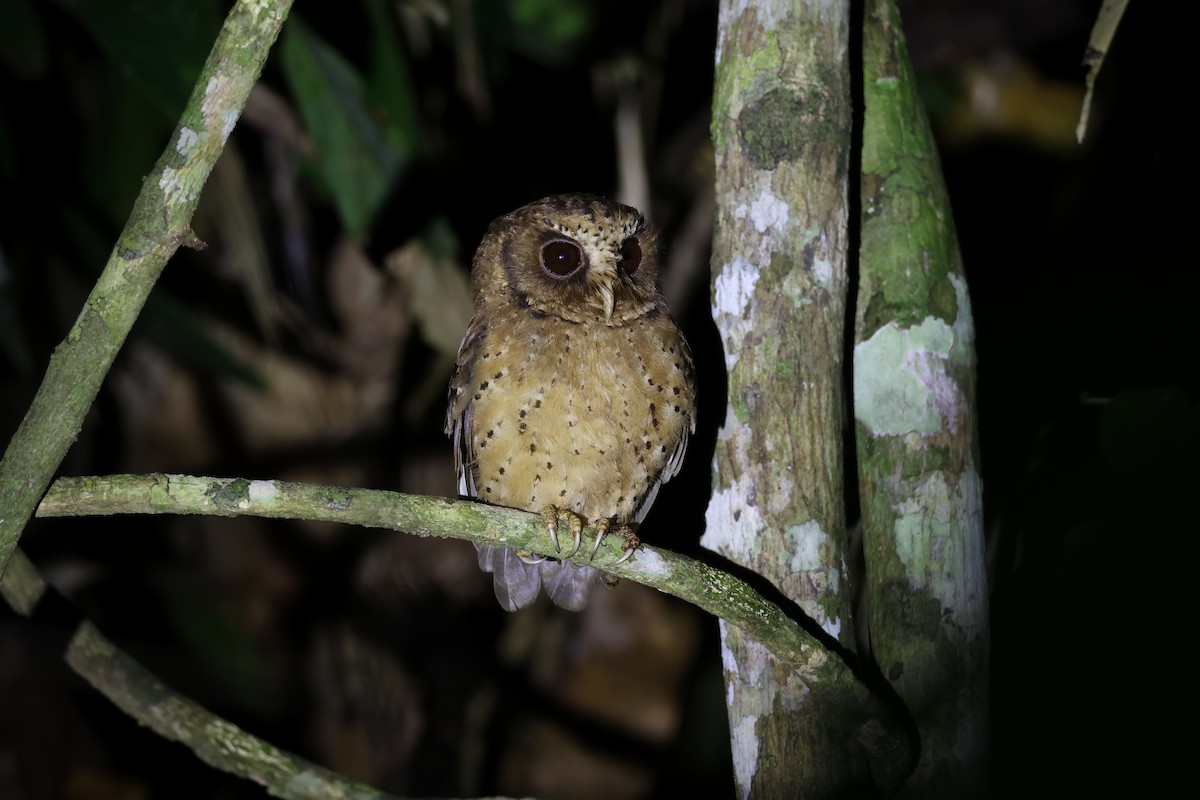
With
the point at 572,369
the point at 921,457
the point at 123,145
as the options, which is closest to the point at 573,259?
the point at 572,369

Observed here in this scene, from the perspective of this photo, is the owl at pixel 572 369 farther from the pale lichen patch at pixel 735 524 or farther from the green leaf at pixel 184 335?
the green leaf at pixel 184 335

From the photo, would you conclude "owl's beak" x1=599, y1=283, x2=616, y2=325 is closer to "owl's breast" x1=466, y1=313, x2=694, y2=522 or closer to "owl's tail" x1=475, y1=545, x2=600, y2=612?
"owl's breast" x1=466, y1=313, x2=694, y2=522

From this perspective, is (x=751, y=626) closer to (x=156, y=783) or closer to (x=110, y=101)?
(x=110, y=101)

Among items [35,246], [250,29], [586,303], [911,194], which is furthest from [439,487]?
[250,29]

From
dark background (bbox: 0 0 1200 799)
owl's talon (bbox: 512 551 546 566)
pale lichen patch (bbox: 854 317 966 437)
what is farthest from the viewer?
dark background (bbox: 0 0 1200 799)

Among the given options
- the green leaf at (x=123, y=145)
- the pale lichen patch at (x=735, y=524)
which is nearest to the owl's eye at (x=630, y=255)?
the pale lichen patch at (x=735, y=524)

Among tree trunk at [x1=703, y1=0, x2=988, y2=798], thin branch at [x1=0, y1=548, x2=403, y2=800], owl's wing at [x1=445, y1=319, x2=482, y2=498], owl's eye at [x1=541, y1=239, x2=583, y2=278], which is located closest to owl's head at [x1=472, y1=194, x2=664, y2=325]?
owl's eye at [x1=541, y1=239, x2=583, y2=278]

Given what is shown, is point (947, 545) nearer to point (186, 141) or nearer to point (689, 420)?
point (689, 420)
